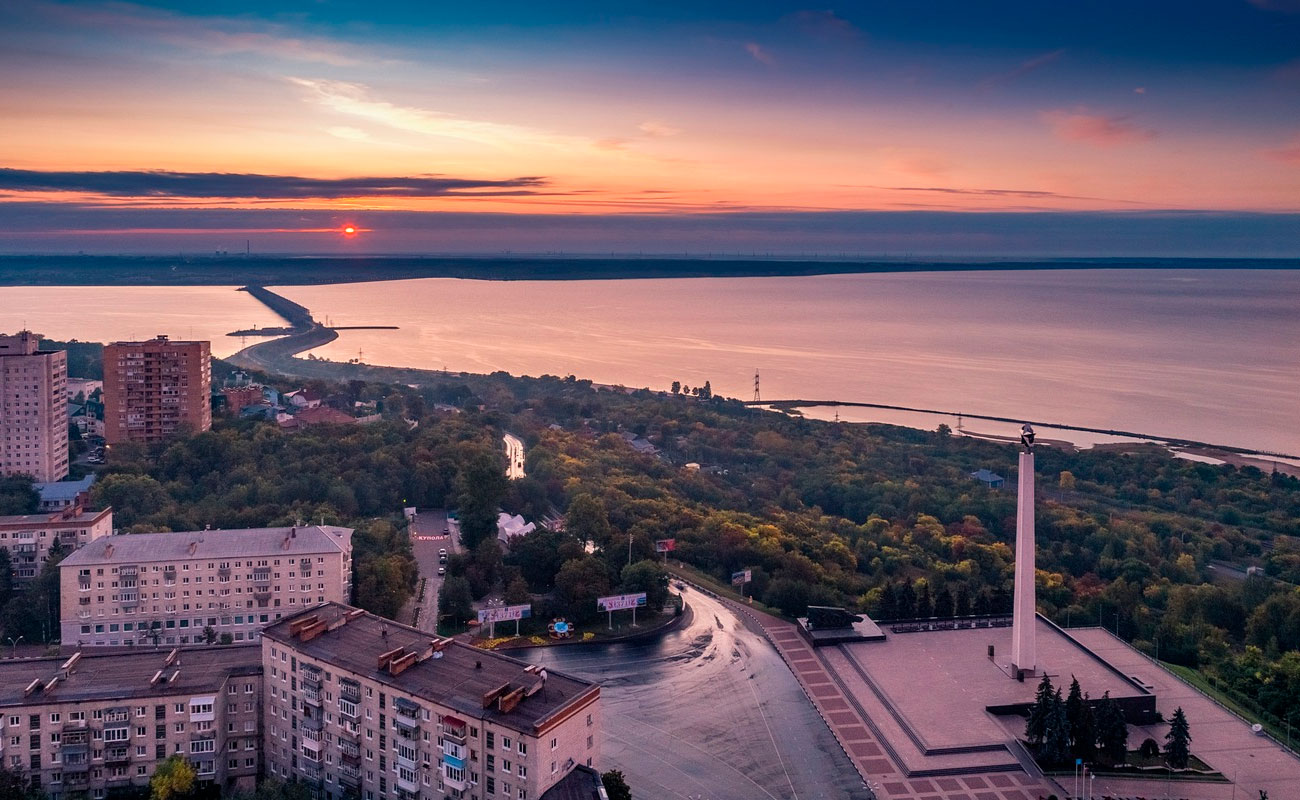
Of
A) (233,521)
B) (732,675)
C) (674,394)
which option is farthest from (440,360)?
(732,675)

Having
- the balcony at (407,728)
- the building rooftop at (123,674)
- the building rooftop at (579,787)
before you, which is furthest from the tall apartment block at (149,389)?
Answer: the building rooftop at (579,787)

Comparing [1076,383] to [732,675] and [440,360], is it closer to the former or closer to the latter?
[440,360]

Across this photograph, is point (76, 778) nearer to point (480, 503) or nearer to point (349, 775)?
point (349, 775)

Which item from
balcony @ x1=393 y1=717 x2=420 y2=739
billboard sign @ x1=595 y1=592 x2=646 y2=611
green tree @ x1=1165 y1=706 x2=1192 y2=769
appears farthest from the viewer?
billboard sign @ x1=595 y1=592 x2=646 y2=611

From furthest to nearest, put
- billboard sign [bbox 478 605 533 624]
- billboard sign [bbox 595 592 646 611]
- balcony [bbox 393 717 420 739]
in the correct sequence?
billboard sign [bbox 595 592 646 611] → billboard sign [bbox 478 605 533 624] → balcony [bbox 393 717 420 739]

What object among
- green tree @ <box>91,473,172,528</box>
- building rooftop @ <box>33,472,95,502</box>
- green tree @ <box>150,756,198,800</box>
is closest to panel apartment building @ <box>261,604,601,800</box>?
green tree @ <box>150,756,198,800</box>

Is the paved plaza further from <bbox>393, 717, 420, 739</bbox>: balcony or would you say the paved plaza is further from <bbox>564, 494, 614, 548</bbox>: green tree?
<bbox>393, 717, 420, 739</bbox>: balcony

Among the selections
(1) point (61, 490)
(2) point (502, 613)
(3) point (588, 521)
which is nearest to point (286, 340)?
(1) point (61, 490)
